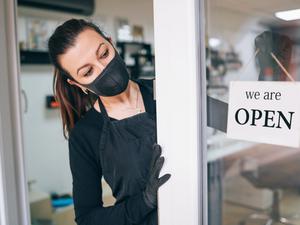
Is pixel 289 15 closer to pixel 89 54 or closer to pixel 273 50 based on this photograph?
pixel 273 50

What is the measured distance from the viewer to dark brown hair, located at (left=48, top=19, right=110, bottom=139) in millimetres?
1050

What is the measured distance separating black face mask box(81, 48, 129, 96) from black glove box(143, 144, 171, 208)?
0.22 m

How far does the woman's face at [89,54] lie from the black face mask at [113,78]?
0.05 feet

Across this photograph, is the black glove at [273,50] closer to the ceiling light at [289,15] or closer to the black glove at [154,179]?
the ceiling light at [289,15]

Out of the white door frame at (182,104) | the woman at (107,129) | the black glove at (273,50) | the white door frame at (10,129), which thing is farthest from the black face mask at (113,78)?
the white door frame at (10,129)

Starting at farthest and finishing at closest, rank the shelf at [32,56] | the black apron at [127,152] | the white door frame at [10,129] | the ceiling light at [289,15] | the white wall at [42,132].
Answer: the shelf at [32,56] < the white wall at [42,132] < the white door frame at [10,129] < the black apron at [127,152] < the ceiling light at [289,15]

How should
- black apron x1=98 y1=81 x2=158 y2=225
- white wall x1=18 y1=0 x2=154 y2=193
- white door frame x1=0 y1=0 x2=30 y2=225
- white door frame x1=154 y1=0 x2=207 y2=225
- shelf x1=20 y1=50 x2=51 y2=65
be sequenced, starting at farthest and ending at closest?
shelf x1=20 y1=50 x2=51 y2=65, white wall x1=18 y1=0 x2=154 y2=193, white door frame x1=0 y1=0 x2=30 y2=225, black apron x1=98 y1=81 x2=158 y2=225, white door frame x1=154 y1=0 x2=207 y2=225

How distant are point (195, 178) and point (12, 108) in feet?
2.93

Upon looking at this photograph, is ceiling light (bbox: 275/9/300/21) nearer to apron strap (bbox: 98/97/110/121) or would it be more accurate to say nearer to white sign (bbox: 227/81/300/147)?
white sign (bbox: 227/81/300/147)

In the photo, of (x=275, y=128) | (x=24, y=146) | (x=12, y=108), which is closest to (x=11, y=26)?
(x=12, y=108)

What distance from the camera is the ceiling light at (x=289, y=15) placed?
697mm

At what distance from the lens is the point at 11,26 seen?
1313mm

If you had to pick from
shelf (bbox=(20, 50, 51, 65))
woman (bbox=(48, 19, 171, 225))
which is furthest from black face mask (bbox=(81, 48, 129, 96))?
shelf (bbox=(20, 50, 51, 65))

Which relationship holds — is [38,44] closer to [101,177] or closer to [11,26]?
[11,26]
